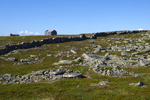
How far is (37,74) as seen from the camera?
28141mm

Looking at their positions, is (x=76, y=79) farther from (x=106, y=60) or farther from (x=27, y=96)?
(x=106, y=60)

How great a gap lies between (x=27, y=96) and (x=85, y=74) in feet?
40.5

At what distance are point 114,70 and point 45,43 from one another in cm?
4663

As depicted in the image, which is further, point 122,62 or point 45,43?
point 45,43

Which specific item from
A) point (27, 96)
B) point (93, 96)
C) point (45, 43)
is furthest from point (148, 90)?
point (45, 43)

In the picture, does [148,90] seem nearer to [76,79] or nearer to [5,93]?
[76,79]

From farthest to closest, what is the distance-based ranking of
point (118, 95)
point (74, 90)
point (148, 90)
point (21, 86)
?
1. point (21, 86)
2. point (74, 90)
3. point (148, 90)
4. point (118, 95)

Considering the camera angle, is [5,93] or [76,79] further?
[76,79]

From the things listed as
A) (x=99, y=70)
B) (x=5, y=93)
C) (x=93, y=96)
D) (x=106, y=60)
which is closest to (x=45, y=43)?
(x=106, y=60)

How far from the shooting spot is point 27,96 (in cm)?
1883

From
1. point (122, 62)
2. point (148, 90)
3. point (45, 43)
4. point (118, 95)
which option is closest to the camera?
point (118, 95)

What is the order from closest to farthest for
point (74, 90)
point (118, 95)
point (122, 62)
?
point (118, 95) → point (74, 90) → point (122, 62)

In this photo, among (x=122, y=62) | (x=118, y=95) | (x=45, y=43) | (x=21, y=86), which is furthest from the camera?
(x=45, y=43)

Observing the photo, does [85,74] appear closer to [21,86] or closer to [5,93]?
[21,86]
